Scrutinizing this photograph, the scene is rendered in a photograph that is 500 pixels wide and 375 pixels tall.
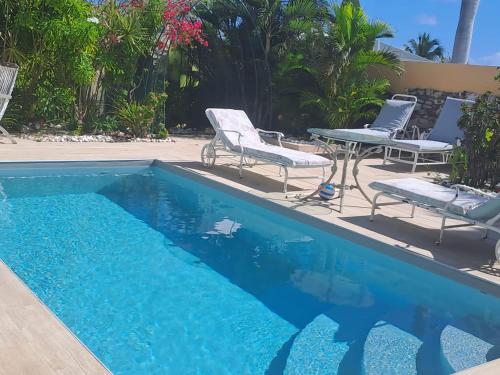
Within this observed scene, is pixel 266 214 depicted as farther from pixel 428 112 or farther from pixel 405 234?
pixel 428 112

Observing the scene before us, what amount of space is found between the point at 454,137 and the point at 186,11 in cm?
533

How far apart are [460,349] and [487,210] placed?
4.81ft

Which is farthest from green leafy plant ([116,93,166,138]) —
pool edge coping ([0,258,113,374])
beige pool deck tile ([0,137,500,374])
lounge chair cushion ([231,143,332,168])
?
pool edge coping ([0,258,113,374])

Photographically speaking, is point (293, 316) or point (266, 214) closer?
point (293, 316)

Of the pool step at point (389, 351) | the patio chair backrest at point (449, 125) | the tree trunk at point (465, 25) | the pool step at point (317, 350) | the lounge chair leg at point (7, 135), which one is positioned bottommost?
the pool step at point (317, 350)

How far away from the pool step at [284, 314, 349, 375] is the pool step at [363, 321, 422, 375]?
16cm

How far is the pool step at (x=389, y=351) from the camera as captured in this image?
3.09 metres

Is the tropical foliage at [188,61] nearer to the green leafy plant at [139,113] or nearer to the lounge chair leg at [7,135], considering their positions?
the green leafy plant at [139,113]

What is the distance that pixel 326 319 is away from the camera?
3707mm

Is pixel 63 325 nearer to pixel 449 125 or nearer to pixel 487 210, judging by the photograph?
pixel 487 210

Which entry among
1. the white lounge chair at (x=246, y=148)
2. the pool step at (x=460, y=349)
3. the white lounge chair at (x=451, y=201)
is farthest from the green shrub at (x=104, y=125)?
the pool step at (x=460, y=349)

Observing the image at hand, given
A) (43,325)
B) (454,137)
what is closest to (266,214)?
(43,325)

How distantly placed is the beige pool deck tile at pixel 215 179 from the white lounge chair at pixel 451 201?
25 centimetres

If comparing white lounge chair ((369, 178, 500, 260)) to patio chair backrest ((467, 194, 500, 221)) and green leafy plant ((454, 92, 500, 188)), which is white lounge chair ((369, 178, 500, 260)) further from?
green leafy plant ((454, 92, 500, 188))
